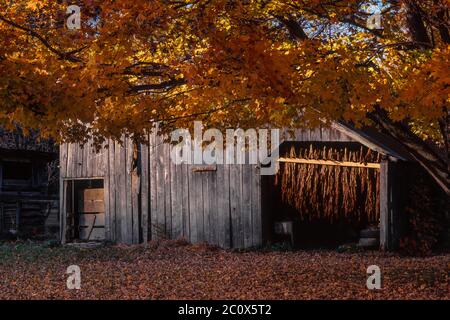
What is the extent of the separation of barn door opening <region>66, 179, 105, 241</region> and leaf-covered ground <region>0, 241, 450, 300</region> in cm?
502

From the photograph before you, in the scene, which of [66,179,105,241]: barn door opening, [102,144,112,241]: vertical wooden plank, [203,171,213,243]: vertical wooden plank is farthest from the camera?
[66,179,105,241]: barn door opening

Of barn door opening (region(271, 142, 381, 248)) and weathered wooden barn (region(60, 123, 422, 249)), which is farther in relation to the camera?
barn door opening (region(271, 142, 381, 248))

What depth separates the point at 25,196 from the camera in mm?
30750

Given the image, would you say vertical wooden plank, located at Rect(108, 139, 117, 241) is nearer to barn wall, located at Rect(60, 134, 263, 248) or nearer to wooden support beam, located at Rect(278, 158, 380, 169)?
barn wall, located at Rect(60, 134, 263, 248)

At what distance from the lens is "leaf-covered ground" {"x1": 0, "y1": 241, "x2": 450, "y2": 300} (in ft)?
38.0

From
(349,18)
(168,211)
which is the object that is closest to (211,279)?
(349,18)

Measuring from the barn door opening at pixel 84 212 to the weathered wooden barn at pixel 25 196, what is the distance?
438 centimetres

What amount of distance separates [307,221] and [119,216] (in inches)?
241

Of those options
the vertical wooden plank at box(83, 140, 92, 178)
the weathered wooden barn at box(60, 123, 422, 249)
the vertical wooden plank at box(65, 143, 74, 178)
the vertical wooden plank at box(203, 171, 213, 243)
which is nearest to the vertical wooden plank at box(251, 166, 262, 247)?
the weathered wooden barn at box(60, 123, 422, 249)

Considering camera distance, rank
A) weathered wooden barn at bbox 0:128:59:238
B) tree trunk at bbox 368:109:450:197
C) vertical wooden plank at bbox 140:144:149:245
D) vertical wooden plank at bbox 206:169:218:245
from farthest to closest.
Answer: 1. weathered wooden barn at bbox 0:128:59:238
2. vertical wooden plank at bbox 140:144:149:245
3. vertical wooden plank at bbox 206:169:218:245
4. tree trunk at bbox 368:109:450:197

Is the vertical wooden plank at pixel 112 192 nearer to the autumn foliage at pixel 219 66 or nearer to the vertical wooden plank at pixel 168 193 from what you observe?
the vertical wooden plank at pixel 168 193

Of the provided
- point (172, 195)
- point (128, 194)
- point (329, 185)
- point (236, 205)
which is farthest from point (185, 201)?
point (329, 185)
